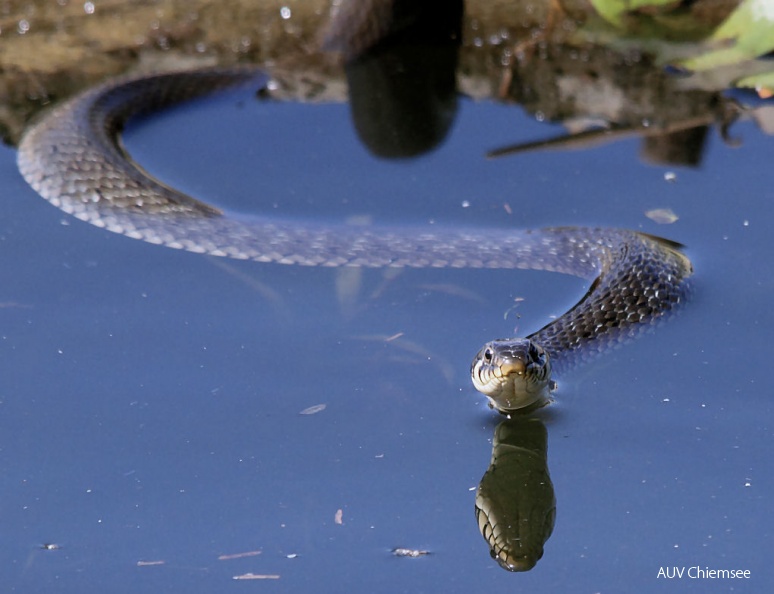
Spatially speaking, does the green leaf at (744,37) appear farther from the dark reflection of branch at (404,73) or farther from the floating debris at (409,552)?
the floating debris at (409,552)

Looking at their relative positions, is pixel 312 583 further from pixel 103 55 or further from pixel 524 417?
pixel 103 55

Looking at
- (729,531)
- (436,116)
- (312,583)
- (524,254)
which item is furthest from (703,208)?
(312,583)

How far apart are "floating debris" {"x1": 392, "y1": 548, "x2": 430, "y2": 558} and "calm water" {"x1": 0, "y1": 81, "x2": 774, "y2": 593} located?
0.03 meters

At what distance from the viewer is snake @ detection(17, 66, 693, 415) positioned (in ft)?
15.8

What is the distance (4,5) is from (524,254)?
15.2 ft

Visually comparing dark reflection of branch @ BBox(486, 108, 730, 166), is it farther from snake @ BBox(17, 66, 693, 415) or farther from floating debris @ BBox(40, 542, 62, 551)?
floating debris @ BBox(40, 542, 62, 551)

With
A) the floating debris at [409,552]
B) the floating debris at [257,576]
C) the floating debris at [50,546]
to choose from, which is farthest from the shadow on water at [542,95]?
the floating debris at [50,546]

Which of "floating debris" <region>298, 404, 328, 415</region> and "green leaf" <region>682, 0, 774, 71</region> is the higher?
"green leaf" <region>682, 0, 774, 71</region>

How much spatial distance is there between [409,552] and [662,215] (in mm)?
2645

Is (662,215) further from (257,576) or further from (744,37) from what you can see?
(257,576)

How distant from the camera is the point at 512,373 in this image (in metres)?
4.35

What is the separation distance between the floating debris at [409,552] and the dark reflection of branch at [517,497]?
234 millimetres

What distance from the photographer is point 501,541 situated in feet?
12.9

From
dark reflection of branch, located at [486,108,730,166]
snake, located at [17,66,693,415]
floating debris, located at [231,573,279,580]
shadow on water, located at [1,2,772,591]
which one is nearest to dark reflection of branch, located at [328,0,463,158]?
shadow on water, located at [1,2,772,591]
